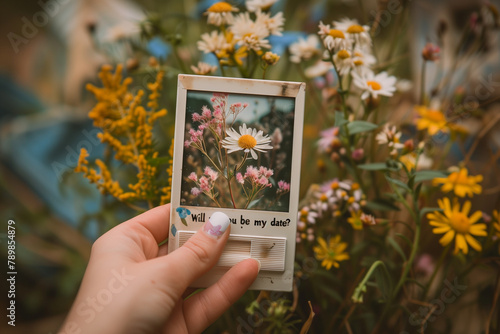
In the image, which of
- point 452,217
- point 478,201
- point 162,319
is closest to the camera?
point 162,319

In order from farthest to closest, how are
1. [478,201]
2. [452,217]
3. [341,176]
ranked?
[478,201], [341,176], [452,217]

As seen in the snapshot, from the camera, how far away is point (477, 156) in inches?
33.2

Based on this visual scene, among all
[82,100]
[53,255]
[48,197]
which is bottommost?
[53,255]

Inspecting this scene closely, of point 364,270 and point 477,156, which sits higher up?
point 477,156

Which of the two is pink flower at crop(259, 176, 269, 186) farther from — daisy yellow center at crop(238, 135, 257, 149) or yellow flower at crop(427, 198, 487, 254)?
yellow flower at crop(427, 198, 487, 254)

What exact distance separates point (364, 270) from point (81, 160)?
18.6 inches

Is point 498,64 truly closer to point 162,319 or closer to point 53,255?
point 162,319

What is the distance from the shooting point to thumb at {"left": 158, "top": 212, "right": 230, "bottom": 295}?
436 millimetres

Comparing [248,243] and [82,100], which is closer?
[248,243]

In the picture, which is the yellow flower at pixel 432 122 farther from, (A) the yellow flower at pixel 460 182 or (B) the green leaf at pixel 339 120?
(B) the green leaf at pixel 339 120

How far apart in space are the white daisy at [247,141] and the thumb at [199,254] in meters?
0.10

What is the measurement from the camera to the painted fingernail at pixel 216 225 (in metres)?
0.48

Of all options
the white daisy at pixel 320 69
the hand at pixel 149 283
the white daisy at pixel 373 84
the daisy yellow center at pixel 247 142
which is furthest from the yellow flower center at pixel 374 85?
the hand at pixel 149 283

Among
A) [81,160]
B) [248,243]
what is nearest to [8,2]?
[81,160]
